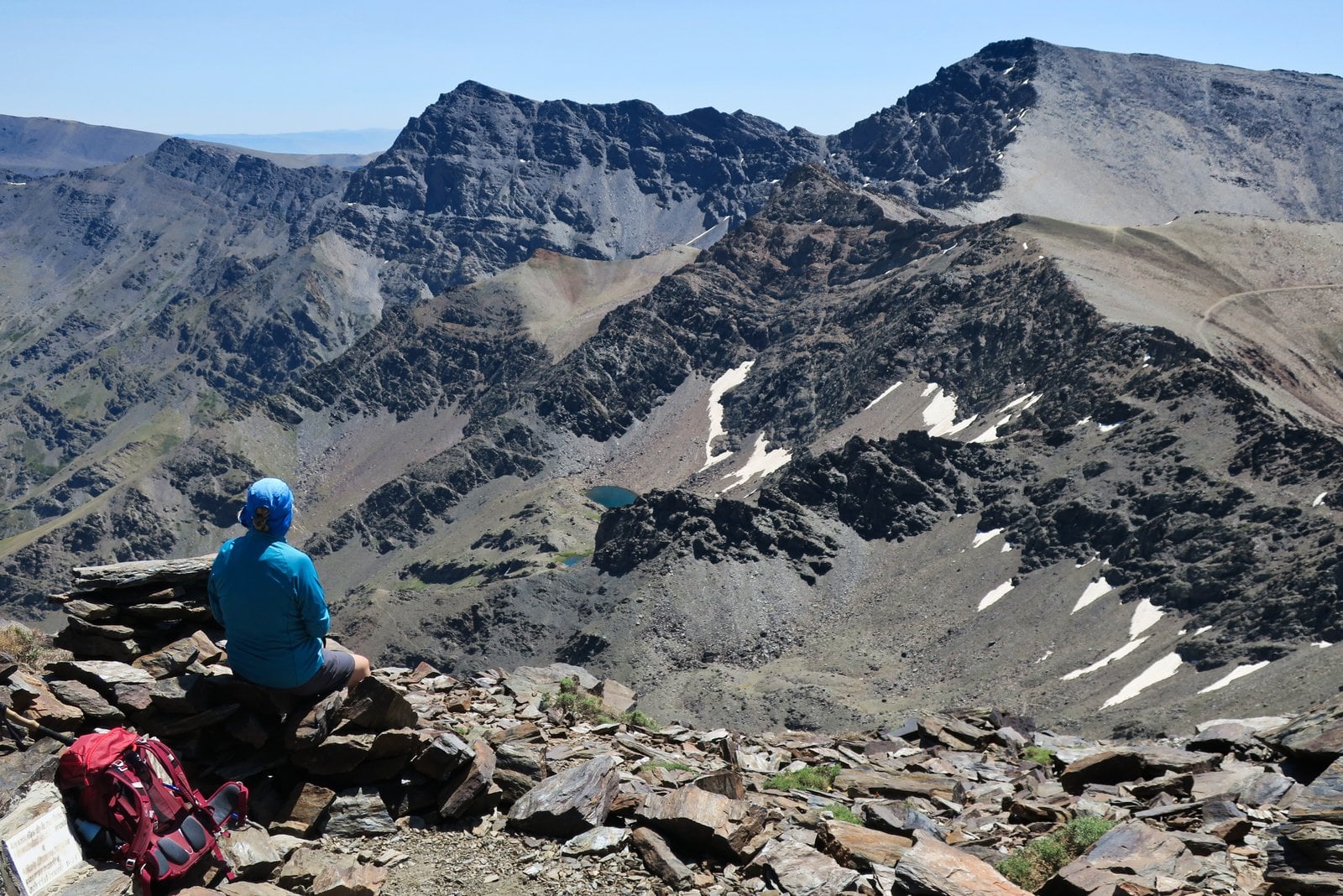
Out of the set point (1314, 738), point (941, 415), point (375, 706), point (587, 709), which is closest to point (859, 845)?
point (375, 706)

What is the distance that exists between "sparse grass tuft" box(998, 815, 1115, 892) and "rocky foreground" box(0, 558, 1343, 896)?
1.3 inches

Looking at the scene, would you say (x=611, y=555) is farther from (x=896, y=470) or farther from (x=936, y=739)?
(x=936, y=739)

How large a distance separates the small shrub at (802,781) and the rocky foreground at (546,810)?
0.09m

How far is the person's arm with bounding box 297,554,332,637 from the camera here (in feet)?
41.8

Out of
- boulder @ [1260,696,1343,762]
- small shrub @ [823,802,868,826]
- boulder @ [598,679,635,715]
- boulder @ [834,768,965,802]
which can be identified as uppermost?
boulder @ [1260,696,1343,762]

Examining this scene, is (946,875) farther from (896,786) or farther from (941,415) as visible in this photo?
(941,415)

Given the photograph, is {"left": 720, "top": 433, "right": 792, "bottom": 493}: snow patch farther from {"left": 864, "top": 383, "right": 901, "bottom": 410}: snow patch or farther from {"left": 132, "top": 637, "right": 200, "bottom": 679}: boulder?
{"left": 132, "top": 637, "right": 200, "bottom": 679}: boulder

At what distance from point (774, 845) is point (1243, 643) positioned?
3163 inches

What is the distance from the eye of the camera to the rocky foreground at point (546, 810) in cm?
1220

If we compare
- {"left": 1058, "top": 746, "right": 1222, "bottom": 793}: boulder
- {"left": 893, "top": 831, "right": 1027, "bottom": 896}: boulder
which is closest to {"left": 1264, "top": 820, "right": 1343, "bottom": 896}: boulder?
{"left": 893, "top": 831, "right": 1027, "bottom": 896}: boulder

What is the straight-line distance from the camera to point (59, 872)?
10.2m

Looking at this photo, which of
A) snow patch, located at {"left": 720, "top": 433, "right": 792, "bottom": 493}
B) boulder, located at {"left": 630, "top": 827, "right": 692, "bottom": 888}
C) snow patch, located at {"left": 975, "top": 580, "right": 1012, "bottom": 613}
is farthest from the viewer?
snow patch, located at {"left": 720, "top": 433, "right": 792, "bottom": 493}

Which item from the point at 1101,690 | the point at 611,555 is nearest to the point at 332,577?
the point at 611,555

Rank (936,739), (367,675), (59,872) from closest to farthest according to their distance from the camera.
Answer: (59,872), (367,675), (936,739)
